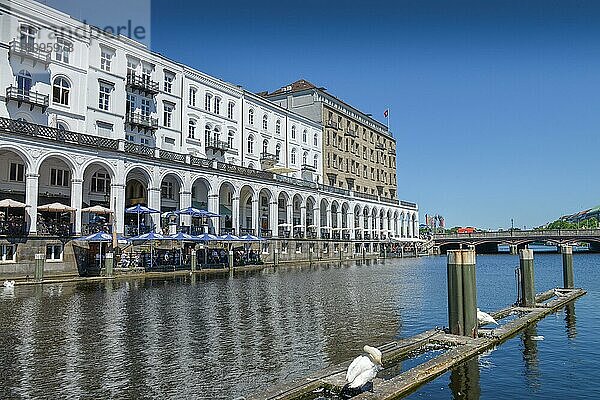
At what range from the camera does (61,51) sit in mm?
44281

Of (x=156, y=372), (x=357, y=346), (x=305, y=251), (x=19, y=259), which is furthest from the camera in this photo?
(x=305, y=251)

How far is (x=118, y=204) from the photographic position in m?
43.3

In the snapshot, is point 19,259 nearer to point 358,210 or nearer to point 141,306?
point 141,306

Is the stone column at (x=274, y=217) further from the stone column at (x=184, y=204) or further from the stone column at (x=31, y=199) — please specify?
the stone column at (x=31, y=199)

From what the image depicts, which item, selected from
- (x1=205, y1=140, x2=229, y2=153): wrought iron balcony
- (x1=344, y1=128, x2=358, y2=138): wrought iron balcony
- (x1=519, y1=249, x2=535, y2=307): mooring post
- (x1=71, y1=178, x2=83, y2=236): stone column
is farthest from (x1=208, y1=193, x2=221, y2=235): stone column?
(x1=344, y1=128, x2=358, y2=138): wrought iron balcony

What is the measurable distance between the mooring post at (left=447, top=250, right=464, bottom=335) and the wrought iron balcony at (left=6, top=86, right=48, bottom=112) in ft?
122

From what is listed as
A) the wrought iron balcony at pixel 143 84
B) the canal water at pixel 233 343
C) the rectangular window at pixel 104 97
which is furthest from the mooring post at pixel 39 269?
the wrought iron balcony at pixel 143 84

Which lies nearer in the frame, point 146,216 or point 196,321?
point 196,321

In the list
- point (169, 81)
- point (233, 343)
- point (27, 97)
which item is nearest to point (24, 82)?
point (27, 97)

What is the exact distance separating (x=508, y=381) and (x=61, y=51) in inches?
1736

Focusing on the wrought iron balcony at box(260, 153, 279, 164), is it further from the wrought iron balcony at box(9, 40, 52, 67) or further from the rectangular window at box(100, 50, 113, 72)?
the wrought iron balcony at box(9, 40, 52, 67)

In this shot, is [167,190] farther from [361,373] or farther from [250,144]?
[361,373]

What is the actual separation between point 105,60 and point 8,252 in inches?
825

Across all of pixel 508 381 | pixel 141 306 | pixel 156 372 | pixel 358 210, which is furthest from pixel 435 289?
pixel 358 210
